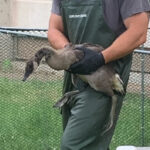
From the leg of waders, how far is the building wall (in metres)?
5.72

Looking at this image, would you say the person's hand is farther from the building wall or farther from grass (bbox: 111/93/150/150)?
the building wall

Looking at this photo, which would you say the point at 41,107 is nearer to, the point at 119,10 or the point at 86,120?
the point at 86,120

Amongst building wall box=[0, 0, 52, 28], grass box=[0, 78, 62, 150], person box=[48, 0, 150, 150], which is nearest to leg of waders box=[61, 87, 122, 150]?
person box=[48, 0, 150, 150]

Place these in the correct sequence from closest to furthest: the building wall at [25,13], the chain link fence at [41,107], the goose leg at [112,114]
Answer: the goose leg at [112,114] < the chain link fence at [41,107] < the building wall at [25,13]

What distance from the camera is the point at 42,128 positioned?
17.4ft

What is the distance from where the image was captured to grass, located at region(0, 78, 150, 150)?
5.18 meters

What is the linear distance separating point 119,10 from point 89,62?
41 centimetres

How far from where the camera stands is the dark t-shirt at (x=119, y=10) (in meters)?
3.18

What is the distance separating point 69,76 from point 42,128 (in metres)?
1.75

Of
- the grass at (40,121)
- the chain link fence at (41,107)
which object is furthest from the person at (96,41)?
the grass at (40,121)

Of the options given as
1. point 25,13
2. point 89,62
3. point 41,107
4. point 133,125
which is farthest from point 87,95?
point 25,13

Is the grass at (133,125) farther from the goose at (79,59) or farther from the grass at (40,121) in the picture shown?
the goose at (79,59)

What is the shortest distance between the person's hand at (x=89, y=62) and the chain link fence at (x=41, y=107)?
1.74m

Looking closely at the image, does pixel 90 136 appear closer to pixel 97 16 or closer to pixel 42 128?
pixel 97 16
